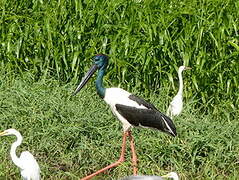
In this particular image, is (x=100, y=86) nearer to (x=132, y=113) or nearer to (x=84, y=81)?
(x=84, y=81)

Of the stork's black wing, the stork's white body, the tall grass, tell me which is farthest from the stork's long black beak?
the tall grass

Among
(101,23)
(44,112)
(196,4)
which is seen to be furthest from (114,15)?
(44,112)

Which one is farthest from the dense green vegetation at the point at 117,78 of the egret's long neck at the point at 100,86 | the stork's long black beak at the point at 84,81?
the egret's long neck at the point at 100,86

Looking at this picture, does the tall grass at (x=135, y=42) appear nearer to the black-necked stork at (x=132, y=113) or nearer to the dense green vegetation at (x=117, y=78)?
the dense green vegetation at (x=117, y=78)

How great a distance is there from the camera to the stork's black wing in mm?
6882

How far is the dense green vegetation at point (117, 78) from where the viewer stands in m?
7.03

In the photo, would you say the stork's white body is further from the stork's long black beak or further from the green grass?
the stork's long black beak

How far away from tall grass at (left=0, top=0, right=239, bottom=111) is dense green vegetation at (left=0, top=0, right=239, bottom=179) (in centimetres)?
1

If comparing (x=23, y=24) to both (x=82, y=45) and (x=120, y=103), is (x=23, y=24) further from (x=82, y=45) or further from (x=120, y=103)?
(x=120, y=103)

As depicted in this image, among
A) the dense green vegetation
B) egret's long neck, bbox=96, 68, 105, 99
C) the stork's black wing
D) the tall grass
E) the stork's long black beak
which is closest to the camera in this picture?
the stork's black wing

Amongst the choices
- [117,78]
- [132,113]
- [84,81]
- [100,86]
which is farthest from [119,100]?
[117,78]

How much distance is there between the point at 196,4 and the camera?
875 cm

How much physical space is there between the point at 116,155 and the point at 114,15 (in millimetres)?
2010

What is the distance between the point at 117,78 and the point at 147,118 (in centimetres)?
148
